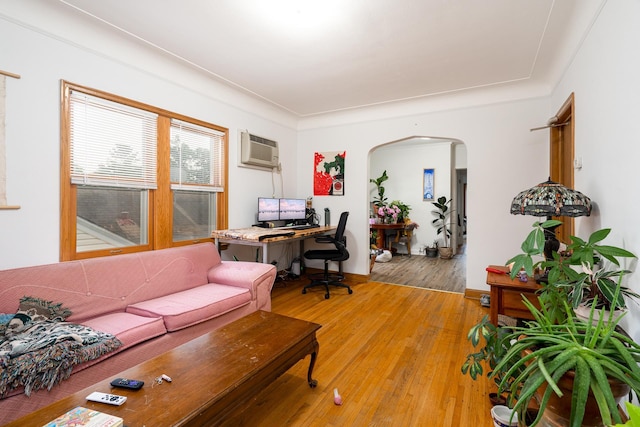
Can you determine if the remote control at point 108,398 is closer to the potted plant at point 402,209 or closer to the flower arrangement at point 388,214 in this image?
the flower arrangement at point 388,214

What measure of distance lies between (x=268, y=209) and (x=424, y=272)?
3020 mm

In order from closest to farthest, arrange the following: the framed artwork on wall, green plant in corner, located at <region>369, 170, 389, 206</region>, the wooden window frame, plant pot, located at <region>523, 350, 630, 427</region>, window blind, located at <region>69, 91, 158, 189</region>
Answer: plant pot, located at <region>523, 350, 630, 427</region>
the wooden window frame
window blind, located at <region>69, 91, 158, 189</region>
the framed artwork on wall
green plant in corner, located at <region>369, 170, 389, 206</region>

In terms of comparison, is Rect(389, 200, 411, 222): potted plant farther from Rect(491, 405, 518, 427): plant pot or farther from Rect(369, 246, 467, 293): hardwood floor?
Rect(491, 405, 518, 427): plant pot

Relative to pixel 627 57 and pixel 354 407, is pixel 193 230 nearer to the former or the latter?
pixel 354 407

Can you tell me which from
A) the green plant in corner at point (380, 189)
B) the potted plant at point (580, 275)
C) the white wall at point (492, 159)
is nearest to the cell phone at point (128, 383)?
Answer: the potted plant at point (580, 275)

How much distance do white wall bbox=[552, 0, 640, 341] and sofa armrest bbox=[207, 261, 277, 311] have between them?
8.14ft

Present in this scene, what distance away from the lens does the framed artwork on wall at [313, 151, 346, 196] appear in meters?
4.87

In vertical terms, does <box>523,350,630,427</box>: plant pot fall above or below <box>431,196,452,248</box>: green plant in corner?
below

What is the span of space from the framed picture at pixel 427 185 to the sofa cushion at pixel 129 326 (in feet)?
20.7

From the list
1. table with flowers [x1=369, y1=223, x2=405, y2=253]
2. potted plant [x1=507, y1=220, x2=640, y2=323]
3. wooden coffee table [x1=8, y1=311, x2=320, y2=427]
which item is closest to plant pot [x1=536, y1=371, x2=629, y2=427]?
potted plant [x1=507, y1=220, x2=640, y2=323]

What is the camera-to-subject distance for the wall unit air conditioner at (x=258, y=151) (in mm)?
4062

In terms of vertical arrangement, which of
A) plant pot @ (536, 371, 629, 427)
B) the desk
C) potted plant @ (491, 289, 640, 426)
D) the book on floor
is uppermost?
the desk

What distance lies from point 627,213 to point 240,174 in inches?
146

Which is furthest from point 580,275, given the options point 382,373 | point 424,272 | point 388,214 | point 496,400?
point 388,214
